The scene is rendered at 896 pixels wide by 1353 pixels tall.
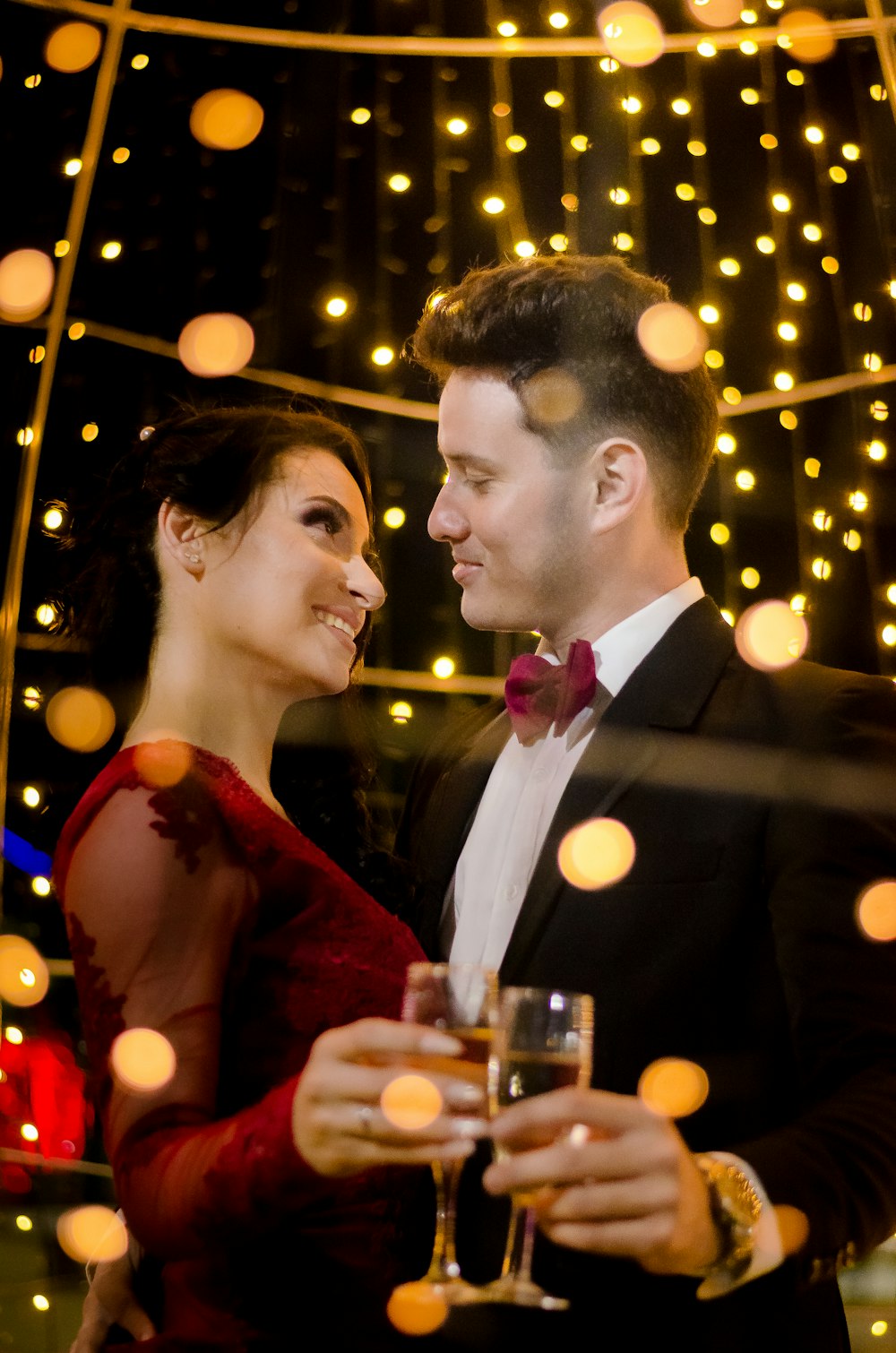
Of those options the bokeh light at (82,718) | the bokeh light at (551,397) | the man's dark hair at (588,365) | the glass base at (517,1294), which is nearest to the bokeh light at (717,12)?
the man's dark hair at (588,365)

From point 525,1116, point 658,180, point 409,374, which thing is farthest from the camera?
point 409,374

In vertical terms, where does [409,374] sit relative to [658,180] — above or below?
below

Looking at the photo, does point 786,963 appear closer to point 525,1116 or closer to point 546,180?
point 525,1116

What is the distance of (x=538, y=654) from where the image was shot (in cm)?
182

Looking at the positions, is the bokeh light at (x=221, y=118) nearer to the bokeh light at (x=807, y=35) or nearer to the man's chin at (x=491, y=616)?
the bokeh light at (x=807, y=35)

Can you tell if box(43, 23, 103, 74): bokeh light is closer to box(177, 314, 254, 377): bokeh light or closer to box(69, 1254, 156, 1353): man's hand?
box(177, 314, 254, 377): bokeh light

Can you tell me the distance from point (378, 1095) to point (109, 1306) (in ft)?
2.57

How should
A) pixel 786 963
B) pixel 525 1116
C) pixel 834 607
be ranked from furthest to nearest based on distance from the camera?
1. pixel 834 607
2. pixel 786 963
3. pixel 525 1116

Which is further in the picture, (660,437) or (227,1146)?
(660,437)

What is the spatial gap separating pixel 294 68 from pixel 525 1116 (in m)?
2.04

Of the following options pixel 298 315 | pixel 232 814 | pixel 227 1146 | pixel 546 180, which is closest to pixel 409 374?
pixel 298 315

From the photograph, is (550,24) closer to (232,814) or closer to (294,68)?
(294,68)

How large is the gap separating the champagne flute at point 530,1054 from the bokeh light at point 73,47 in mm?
1878

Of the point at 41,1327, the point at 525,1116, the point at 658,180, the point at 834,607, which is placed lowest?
the point at 41,1327
